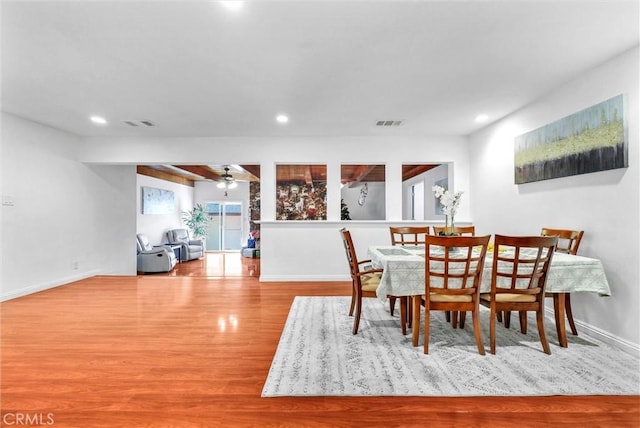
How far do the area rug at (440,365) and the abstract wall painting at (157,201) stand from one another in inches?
273

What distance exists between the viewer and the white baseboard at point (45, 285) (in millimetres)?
4027

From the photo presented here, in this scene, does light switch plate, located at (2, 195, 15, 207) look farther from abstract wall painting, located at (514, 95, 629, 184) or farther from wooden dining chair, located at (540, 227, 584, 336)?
abstract wall painting, located at (514, 95, 629, 184)

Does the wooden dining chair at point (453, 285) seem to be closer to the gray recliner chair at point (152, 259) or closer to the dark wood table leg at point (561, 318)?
the dark wood table leg at point (561, 318)

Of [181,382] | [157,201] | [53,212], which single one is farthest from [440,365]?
[157,201]

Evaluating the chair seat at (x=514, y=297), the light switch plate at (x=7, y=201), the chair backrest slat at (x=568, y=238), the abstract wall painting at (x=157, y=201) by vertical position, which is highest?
the abstract wall painting at (x=157, y=201)

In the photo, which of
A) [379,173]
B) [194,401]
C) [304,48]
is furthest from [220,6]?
[379,173]

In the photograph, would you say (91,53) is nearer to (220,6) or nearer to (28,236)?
(220,6)

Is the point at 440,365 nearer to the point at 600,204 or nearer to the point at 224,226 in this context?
the point at 600,204

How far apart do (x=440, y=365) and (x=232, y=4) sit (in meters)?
2.82

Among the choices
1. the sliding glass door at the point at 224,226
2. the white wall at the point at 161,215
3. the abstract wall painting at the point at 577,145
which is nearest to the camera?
the abstract wall painting at the point at 577,145

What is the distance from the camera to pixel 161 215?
29.2ft

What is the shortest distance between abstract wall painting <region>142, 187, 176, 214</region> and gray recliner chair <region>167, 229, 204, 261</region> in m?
0.71

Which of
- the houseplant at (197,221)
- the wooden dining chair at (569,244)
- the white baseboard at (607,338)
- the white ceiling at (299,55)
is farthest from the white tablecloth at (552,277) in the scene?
the houseplant at (197,221)
